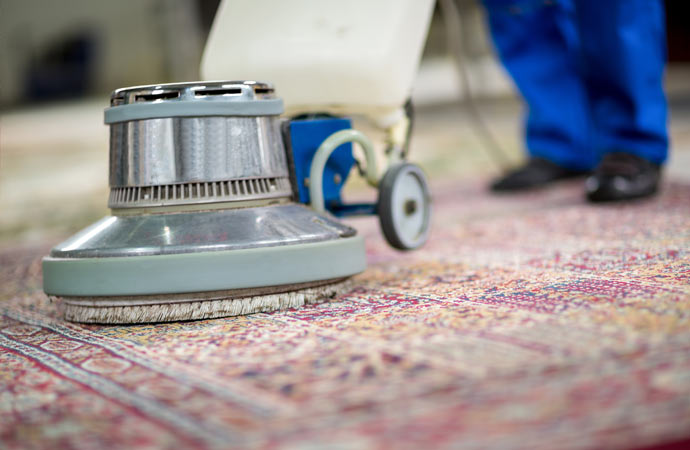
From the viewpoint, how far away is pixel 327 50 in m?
1.09

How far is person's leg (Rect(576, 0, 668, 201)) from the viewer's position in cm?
165

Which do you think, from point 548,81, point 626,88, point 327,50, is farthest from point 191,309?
point 548,81

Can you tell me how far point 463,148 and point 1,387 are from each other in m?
2.87

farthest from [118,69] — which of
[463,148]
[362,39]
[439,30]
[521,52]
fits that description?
[362,39]

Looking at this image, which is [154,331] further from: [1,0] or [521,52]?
[1,0]

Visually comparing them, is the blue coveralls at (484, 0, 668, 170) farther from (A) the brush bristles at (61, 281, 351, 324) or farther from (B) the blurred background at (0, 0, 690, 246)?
(A) the brush bristles at (61, 281, 351, 324)

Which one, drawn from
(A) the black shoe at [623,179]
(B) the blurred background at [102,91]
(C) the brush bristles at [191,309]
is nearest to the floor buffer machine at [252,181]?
(C) the brush bristles at [191,309]

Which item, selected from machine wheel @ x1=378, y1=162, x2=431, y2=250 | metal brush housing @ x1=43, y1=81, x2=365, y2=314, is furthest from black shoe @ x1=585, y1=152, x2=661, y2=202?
metal brush housing @ x1=43, y1=81, x2=365, y2=314

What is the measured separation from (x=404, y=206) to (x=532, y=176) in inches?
40.2

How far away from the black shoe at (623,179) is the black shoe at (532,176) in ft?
1.04

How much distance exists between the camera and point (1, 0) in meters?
9.91

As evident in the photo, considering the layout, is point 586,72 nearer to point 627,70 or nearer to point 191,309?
point 627,70

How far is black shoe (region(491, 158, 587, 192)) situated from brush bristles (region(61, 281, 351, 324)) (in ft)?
3.75

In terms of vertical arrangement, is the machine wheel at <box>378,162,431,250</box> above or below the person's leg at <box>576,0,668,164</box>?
below
